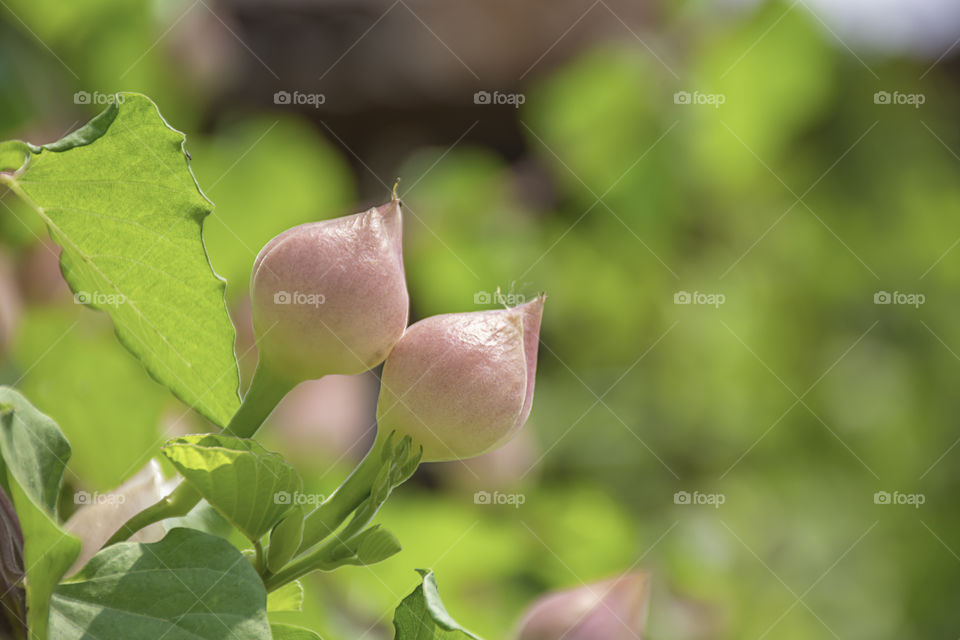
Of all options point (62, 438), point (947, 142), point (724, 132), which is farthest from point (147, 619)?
point (947, 142)

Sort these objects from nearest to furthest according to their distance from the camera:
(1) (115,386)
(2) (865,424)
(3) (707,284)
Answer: (1) (115,386) < (3) (707,284) < (2) (865,424)

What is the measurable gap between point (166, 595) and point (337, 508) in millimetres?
74

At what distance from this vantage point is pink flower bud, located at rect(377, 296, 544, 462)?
12.9 inches

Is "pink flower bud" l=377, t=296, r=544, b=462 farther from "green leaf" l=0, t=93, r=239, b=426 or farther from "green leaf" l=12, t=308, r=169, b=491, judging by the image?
"green leaf" l=12, t=308, r=169, b=491

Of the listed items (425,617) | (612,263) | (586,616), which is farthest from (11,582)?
(612,263)

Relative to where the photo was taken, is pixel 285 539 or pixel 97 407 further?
pixel 97 407

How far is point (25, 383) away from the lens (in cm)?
50

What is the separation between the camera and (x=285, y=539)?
33 cm

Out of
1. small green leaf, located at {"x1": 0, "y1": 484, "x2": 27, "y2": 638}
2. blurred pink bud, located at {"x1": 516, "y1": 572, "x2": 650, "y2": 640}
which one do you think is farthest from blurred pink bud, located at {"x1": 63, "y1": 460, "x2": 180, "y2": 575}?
blurred pink bud, located at {"x1": 516, "y1": 572, "x2": 650, "y2": 640}

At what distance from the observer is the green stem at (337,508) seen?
34 cm

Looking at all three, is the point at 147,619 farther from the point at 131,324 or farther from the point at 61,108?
the point at 61,108

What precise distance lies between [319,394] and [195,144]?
0.28m

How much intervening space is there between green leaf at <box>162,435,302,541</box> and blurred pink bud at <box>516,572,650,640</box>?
18 centimetres

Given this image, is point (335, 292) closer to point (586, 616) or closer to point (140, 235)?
point (140, 235)
